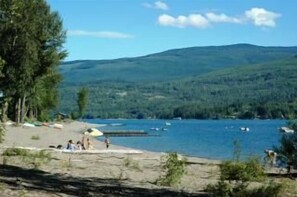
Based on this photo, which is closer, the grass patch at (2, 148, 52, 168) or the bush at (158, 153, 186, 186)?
the bush at (158, 153, 186, 186)

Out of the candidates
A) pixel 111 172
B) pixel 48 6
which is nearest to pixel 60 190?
pixel 111 172

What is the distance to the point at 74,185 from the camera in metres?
15.7

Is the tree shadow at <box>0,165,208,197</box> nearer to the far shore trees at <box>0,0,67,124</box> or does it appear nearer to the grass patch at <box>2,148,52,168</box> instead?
the grass patch at <box>2,148,52,168</box>

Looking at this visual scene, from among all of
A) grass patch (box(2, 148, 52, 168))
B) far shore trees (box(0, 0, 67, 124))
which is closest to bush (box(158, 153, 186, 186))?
grass patch (box(2, 148, 52, 168))

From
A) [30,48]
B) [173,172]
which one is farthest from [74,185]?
[30,48]

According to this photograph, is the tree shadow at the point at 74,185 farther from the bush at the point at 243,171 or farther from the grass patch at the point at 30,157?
the bush at the point at 243,171

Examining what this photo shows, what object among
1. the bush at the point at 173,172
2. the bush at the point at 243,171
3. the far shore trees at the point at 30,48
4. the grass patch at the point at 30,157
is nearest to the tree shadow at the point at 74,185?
the bush at the point at 173,172

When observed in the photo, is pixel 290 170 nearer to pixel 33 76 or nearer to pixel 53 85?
pixel 33 76

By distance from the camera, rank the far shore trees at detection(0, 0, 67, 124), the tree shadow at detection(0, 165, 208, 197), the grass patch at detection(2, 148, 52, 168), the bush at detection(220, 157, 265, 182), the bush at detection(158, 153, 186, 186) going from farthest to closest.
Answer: the far shore trees at detection(0, 0, 67, 124), the grass patch at detection(2, 148, 52, 168), the bush at detection(220, 157, 265, 182), the bush at detection(158, 153, 186, 186), the tree shadow at detection(0, 165, 208, 197)

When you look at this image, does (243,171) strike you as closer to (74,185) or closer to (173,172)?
(173,172)

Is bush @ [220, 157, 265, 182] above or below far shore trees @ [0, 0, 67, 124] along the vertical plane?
below

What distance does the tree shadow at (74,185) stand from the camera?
46.3 ft

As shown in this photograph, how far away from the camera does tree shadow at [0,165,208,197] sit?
14102 mm

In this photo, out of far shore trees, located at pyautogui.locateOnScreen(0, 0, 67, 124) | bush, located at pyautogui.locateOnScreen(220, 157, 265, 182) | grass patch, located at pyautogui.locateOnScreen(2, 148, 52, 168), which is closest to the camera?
bush, located at pyautogui.locateOnScreen(220, 157, 265, 182)
